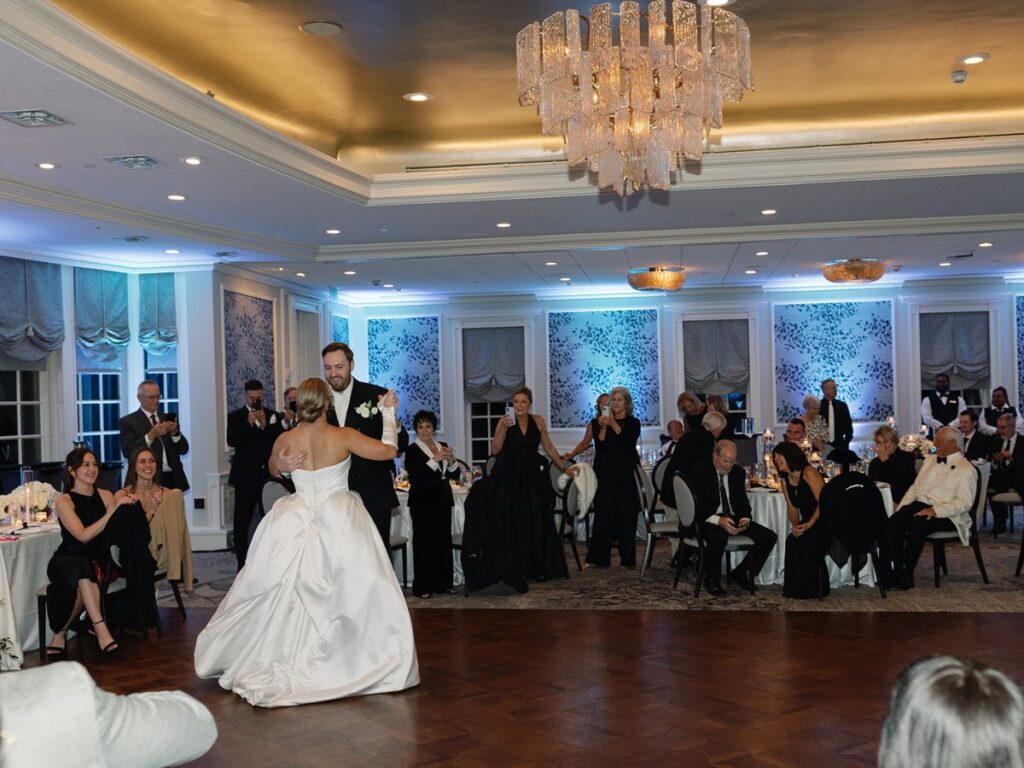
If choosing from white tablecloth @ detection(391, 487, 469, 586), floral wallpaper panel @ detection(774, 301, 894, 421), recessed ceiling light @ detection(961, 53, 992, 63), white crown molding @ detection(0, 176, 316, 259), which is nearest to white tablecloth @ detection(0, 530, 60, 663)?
white crown molding @ detection(0, 176, 316, 259)

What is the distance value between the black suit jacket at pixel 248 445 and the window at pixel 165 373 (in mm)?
2415

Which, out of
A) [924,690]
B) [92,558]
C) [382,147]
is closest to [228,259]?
[382,147]

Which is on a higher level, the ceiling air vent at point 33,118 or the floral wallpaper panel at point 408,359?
the ceiling air vent at point 33,118

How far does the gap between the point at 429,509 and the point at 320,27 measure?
3.62m

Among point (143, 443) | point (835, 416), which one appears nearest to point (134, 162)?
point (143, 443)

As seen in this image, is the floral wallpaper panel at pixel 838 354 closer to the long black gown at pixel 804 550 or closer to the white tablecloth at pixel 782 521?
the white tablecloth at pixel 782 521

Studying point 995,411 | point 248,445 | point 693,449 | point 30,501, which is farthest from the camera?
point 995,411

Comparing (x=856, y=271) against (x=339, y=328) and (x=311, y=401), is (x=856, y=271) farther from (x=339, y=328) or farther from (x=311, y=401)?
(x=311, y=401)

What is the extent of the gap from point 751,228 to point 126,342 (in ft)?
20.8

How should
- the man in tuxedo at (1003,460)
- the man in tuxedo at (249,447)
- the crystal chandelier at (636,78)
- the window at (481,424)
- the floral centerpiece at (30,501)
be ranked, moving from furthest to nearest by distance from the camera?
the window at (481,424) → the man in tuxedo at (1003,460) → the man in tuxedo at (249,447) → the floral centerpiece at (30,501) → the crystal chandelier at (636,78)

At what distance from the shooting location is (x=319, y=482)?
5387 millimetres

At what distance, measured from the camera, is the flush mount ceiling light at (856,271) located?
1176 cm

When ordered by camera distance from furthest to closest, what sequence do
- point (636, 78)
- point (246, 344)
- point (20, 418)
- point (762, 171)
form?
point (246, 344), point (20, 418), point (762, 171), point (636, 78)

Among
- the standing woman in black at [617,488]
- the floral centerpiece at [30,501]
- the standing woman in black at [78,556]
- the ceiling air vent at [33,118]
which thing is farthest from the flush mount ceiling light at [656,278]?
the ceiling air vent at [33,118]
